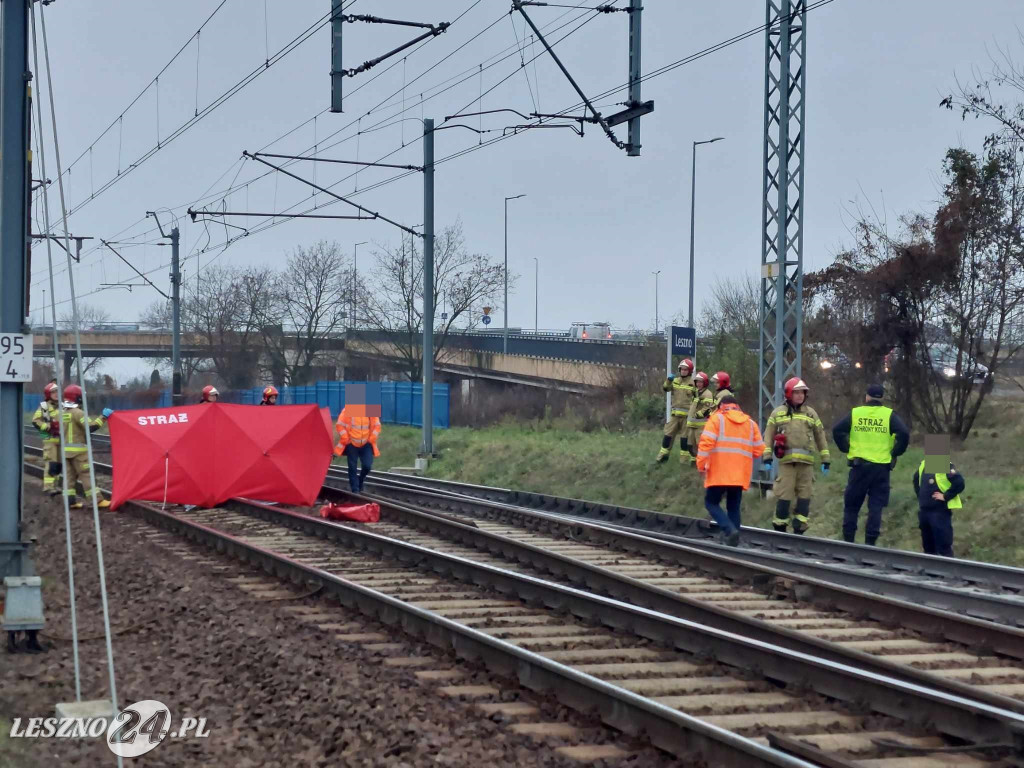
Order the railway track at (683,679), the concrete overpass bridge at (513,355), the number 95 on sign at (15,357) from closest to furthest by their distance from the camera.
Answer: the railway track at (683,679), the number 95 on sign at (15,357), the concrete overpass bridge at (513,355)

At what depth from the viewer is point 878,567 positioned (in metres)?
13.8

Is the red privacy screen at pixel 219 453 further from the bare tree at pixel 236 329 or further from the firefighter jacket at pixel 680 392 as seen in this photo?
the bare tree at pixel 236 329

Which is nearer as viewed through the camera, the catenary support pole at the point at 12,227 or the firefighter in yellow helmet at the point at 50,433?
the catenary support pole at the point at 12,227

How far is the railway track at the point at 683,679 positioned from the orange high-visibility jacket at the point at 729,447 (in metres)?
3.43

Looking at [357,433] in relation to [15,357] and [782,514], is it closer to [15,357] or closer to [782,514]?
[782,514]

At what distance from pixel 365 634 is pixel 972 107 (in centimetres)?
1840

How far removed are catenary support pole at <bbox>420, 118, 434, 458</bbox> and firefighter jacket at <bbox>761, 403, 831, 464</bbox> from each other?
14554mm

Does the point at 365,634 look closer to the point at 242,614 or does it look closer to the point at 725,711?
the point at 242,614

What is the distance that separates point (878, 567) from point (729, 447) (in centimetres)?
220

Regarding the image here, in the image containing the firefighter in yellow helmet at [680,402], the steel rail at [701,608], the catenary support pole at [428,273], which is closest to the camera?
the steel rail at [701,608]

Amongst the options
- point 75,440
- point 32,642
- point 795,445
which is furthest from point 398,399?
point 32,642

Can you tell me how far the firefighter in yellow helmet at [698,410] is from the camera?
20250 millimetres

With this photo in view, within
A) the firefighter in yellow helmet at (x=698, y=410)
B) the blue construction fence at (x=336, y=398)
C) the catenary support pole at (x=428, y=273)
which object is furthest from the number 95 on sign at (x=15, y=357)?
the blue construction fence at (x=336, y=398)

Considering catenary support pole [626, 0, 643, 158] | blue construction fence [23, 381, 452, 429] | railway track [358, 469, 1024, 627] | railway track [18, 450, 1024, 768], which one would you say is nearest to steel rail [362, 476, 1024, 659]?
railway track [358, 469, 1024, 627]
